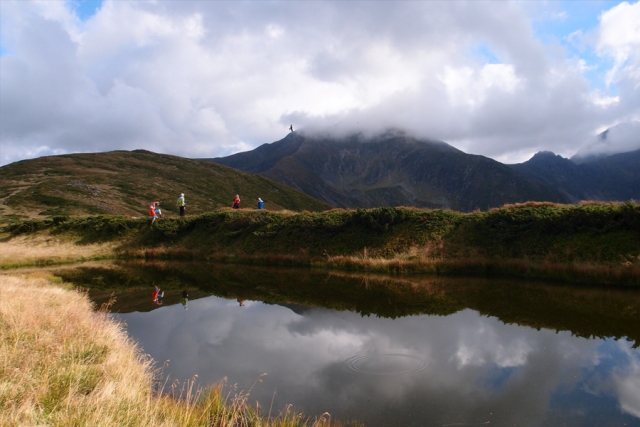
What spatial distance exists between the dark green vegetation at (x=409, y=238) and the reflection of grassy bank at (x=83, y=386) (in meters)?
20.6

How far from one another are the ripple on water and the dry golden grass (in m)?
35.8

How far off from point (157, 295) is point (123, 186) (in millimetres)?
91079

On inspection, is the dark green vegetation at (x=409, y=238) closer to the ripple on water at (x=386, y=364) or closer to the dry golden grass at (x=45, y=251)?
the dry golden grass at (x=45, y=251)

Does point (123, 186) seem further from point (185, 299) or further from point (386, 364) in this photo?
point (386, 364)

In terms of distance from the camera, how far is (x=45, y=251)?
39.3 meters

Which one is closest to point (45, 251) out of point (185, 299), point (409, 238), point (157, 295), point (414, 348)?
point (157, 295)

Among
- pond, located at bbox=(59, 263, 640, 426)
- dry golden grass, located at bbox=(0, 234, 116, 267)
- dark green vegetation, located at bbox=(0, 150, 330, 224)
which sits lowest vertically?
pond, located at bbox=(59, 263, 640, 426)

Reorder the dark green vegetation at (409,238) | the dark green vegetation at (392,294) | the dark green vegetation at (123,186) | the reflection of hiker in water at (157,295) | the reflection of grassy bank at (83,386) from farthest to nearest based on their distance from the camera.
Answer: the dark green vegetation at (123,186), the dark green vegetation at (409,238), the reflection of hiker in water at (157,295), the dark green vegetation at (392,294), the reflection of grassy bank at (83,386)

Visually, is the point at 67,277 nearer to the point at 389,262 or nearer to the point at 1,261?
the point at 1,261

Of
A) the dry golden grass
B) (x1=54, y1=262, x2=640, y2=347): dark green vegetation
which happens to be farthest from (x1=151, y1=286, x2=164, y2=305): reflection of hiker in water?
the dry golden grass

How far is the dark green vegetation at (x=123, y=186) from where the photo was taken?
7562cm

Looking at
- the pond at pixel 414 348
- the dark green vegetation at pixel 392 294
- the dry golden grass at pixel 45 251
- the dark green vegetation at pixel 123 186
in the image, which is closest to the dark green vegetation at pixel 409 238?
the dry golden grass at pixel 45 251

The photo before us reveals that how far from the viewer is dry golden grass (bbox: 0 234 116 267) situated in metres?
36.1

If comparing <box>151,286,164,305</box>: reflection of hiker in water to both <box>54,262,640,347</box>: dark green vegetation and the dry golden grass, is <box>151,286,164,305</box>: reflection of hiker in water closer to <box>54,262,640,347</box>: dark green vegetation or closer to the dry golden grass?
<box>54,262,640,347</box>: dark green vegetation
